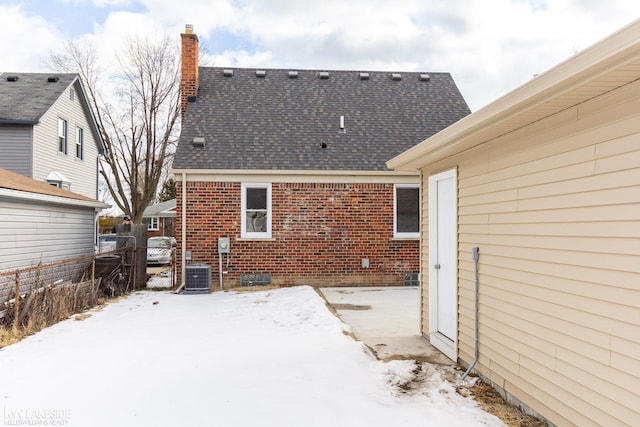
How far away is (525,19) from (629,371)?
12785 millimetres

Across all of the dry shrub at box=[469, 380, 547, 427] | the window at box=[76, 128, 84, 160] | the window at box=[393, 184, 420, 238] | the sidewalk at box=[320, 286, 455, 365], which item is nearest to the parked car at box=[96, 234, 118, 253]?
the window at box=[76, 128, 84, 160]

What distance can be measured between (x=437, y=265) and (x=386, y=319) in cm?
194

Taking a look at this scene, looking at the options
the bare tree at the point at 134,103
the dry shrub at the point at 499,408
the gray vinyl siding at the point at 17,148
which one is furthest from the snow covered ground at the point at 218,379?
the bare tree at the point at 134,103

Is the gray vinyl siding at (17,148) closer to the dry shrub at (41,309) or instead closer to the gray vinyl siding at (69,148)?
the gray vinyl siding at (69,148)

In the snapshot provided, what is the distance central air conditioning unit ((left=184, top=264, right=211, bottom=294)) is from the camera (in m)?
10.9

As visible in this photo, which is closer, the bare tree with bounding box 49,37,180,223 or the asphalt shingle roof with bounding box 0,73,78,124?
the asphalt shingle roof with bounding box 0,73,78,124

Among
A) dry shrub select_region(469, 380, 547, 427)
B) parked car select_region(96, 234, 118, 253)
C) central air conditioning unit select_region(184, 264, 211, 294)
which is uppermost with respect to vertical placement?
parked car select_region(96, 234, 118, 253)

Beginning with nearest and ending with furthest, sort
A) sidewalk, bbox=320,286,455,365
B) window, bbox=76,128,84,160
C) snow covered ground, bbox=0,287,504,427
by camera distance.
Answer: snow covered ground, bbox=0,287,504,427, sidewalk, bbox=320,286,455,365, window, bbox=76,128,84,160

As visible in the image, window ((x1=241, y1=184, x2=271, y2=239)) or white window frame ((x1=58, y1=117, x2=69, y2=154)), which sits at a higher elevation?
white window frame ((x1=58, y1=117, x2=69, y2=154))

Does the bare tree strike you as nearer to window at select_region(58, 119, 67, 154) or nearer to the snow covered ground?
window at select_region(58, 119, 67, 154)

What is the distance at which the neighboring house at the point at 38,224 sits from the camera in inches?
348

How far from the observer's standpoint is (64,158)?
17.7 meters

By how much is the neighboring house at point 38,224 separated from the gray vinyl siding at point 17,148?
13.6 ft

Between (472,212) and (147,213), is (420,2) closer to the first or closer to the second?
(472,212)
